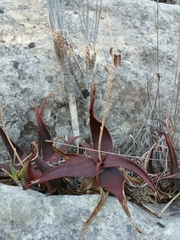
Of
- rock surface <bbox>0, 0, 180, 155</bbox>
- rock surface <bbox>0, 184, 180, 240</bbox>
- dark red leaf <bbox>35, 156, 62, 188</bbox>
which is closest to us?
rock surface <bbox>0, 184, 180, 240</bbox>

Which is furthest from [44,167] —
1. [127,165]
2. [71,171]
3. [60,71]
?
[60,71]

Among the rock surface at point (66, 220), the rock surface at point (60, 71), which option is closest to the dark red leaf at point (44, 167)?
the rock surface at point (66, 220)

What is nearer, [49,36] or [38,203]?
[38,203]

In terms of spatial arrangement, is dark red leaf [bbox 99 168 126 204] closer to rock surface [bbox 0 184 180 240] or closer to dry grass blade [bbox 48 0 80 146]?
rock surface [bbox 0 184 180 240]

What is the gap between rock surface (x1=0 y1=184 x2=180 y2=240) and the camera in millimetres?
791

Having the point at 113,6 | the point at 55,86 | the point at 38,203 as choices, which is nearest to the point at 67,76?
the point at 55,86

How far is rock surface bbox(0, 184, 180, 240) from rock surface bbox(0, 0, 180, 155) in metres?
0.38

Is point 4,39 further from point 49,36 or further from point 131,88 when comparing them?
point 131,88

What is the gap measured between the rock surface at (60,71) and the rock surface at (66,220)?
38 centimetres

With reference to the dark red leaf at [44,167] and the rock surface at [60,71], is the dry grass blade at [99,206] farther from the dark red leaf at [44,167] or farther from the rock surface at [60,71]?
the rock surface at [60,71]

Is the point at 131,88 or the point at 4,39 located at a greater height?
the point at 4,39

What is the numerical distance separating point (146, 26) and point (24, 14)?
0.58 meters

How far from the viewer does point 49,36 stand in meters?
1.40

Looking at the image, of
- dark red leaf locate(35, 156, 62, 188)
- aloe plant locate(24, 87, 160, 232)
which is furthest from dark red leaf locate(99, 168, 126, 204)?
dark red leaf locate(35, 156, 62, 188)
